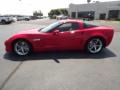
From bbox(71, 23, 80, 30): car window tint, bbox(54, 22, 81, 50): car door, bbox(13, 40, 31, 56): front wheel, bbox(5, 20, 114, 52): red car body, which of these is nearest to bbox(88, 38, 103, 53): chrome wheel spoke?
bbox(5, 20, 114, 52): red car body

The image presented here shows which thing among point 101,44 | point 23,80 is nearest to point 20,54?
point 23,80

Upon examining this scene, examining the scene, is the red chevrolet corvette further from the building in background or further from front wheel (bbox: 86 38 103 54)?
the building in background

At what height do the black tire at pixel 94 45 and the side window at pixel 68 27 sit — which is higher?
the side window at pixel 68 27

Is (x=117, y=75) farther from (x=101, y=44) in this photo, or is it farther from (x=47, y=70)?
(x=101, y=44)

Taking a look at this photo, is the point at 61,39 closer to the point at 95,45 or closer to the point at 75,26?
the point at 75,26

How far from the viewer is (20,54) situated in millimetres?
6270

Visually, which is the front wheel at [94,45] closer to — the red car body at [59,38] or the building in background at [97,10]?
the red car body at [59,38]

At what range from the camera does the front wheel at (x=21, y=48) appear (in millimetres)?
6215

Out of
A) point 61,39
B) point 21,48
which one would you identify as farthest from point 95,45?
point 21,48

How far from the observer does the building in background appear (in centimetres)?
5456

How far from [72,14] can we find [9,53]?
2216 inches

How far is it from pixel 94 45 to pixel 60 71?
2.39 meters

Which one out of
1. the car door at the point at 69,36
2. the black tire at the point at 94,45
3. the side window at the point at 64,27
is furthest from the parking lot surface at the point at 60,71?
the side window at the point at 64,27

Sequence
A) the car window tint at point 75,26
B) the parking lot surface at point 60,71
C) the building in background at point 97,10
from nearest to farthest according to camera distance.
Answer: the parking lot surface at point 60,71 → the car window tint at point 75,26 → the building in background at point 97,10
